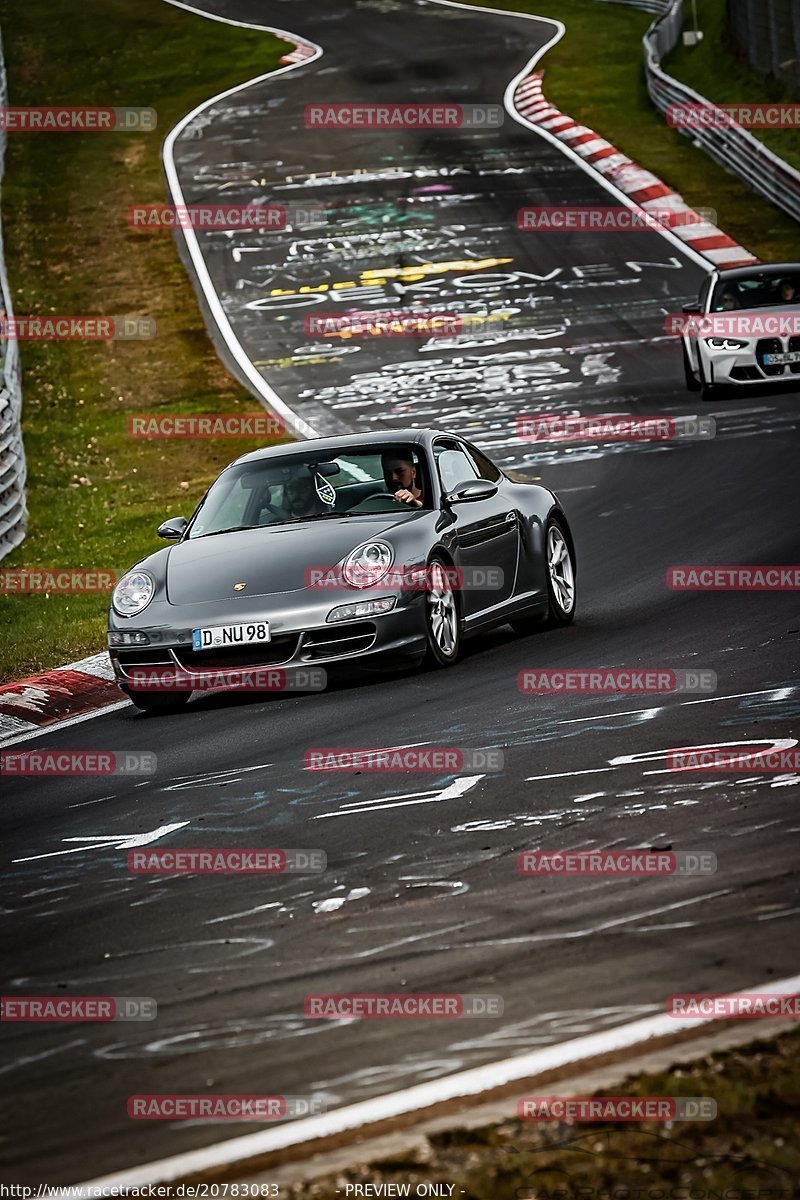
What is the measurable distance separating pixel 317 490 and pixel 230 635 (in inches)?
56.6

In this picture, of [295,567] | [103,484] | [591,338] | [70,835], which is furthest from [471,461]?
[591,338]

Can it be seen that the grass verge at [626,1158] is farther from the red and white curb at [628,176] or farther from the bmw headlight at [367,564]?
the red and white curb at [628,176]

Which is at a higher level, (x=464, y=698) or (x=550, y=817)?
(x=550, y=817)


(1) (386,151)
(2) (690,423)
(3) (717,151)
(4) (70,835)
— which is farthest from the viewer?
(1) (386,151)

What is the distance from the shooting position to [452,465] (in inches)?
464

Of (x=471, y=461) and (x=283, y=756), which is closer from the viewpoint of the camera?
(x=283, y=756)

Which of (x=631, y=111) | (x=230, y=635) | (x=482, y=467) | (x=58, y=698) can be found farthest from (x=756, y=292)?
(x=631, y=111)

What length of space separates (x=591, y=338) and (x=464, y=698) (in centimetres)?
1622

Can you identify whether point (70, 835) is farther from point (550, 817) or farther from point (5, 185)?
point (5, 185)

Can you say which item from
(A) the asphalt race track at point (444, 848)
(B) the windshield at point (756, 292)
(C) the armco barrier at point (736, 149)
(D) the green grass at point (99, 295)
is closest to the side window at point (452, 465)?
(A) the asphalt race track at point (444, 848)

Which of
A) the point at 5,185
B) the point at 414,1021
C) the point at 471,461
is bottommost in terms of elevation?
the point at 5,185

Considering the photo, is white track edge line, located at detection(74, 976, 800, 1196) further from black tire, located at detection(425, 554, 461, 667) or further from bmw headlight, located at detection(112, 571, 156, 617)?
bmw headlight, located at detection(112, 571, 156, 617)

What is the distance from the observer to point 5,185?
38.0 meters

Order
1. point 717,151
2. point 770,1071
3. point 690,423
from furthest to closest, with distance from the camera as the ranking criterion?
point 717,151 < point 690,423 < point 770,1071
